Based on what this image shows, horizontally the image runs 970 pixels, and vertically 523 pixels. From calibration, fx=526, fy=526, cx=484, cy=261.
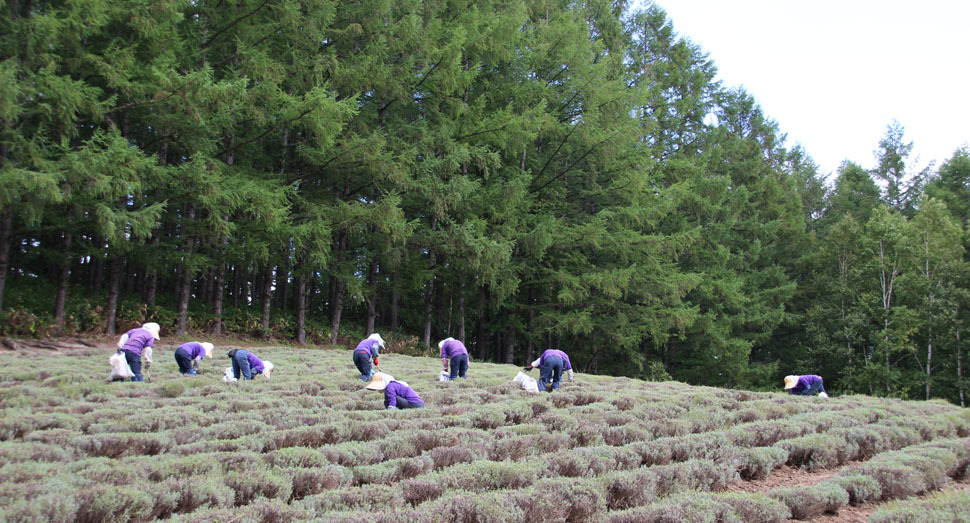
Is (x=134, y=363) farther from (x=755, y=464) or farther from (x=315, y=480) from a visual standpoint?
(x=755, y=464)

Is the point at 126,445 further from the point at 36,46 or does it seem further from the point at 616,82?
the point at 616,82

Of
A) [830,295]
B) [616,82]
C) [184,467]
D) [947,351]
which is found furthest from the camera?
[830,295]

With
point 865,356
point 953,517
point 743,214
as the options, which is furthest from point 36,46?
point 865,356

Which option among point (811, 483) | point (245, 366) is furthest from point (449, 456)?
point (245, 366)

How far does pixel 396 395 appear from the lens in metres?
8.35

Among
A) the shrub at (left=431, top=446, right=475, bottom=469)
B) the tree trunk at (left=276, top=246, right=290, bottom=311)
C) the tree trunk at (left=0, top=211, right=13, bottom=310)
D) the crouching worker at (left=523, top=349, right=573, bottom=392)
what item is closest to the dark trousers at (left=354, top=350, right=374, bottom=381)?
the crouching worker at (left=523, top=349, right=573, bottom=392)

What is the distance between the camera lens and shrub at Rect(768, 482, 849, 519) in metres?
4.94

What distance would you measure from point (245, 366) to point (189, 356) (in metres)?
1.25

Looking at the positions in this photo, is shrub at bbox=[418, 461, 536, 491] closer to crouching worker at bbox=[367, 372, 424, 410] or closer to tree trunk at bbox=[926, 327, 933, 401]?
crouching worker at bbox=[367, 372, 424, 410]

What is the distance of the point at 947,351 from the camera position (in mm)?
26469

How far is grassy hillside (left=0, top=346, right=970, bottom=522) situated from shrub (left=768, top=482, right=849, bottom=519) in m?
0.02

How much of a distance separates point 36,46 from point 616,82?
2042 cm

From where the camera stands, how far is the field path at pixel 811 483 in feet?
16.8

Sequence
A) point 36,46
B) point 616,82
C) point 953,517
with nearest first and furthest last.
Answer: point 953,517 → point 36,46 → point 616,82
